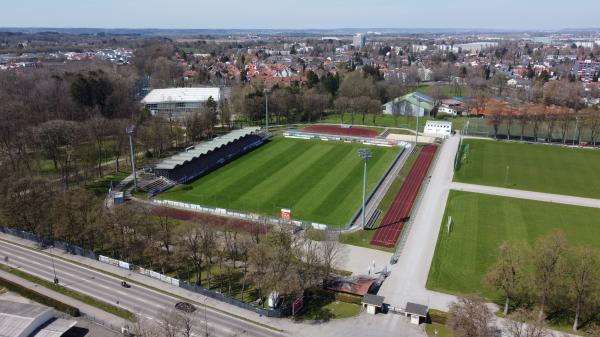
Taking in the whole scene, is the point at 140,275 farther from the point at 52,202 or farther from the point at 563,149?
the point at 563,149

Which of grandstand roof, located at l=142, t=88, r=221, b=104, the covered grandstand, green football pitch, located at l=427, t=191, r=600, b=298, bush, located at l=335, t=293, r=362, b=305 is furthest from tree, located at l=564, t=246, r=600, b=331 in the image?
grandstand roof, located at l=142, t=88, r=221, b=104

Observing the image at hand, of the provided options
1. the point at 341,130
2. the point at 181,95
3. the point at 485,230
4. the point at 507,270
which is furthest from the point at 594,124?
the point at 181,95

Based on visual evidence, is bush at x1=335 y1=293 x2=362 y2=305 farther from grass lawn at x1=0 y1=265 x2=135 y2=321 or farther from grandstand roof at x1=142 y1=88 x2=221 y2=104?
grandstand roof at x1=142 y1=88 x2=221 y2=104

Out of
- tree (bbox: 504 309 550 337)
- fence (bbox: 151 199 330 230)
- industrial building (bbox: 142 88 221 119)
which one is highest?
industrial building (bbox: 142 88 221 119)

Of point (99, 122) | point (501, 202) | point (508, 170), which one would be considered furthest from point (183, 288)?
point (508, 170)

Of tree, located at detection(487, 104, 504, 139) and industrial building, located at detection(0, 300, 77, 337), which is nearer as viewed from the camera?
industrial building, located at detection(0, 300, 77, 337)

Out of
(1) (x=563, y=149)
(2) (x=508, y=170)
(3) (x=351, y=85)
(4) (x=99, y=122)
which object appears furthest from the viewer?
(3) (x=351, y=85)
